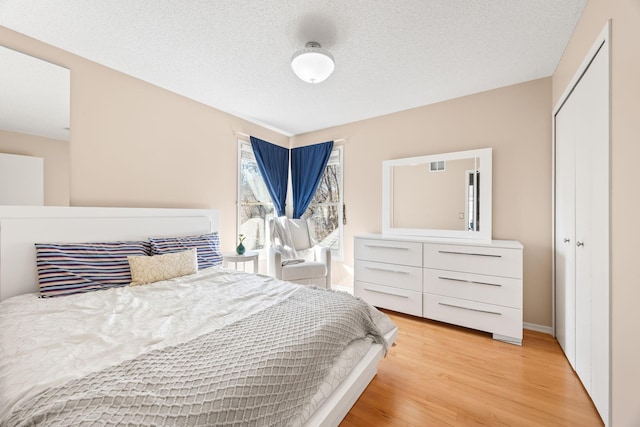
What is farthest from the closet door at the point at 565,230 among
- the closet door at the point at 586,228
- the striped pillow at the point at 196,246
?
the striped pillow at the point at 196,246

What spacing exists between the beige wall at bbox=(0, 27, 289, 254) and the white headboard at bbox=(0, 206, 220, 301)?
0.16m

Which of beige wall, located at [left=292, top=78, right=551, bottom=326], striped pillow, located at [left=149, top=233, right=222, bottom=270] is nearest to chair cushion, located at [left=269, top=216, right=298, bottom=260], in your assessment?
striped pillow, located at [left=149, top=233, right=222, bottom=270]

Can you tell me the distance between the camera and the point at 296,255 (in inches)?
139

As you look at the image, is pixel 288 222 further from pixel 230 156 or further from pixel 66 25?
pixel 66 25

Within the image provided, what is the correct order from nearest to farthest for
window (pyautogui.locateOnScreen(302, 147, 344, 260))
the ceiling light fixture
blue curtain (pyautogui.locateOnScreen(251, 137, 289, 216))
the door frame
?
the door frame < the ceiling light fixture < blue curtain (pyautogui.locateOnScreen(251, 137, 289, 216)) < window (pyautogui.locateOnScreen(302, 147, 344, 260))

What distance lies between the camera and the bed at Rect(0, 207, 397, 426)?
78 centimetres

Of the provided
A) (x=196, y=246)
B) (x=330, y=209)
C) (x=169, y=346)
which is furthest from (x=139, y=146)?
(x=330, y=209)

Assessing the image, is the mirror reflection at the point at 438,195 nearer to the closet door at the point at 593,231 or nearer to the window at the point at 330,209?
the window at the point at 330,209

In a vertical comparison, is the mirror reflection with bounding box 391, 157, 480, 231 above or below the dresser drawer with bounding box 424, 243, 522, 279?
above

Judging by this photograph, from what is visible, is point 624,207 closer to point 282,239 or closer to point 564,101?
point 564,101

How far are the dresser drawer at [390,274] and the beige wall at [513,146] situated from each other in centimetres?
98

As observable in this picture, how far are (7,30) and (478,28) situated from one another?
3.40m

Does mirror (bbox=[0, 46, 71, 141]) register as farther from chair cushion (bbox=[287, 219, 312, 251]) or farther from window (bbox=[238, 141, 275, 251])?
chair cushion (bbox=[287, 219, 312, 251])

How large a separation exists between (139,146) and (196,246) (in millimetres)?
1145
